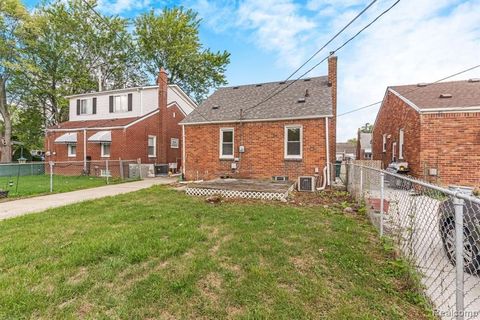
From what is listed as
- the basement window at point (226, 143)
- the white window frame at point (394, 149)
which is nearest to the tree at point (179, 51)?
the basement window at point (226, 143)

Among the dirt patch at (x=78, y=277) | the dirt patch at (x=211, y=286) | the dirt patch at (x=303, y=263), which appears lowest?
the dirt patch at (x=78, y=277)

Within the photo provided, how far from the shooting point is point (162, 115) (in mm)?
18547

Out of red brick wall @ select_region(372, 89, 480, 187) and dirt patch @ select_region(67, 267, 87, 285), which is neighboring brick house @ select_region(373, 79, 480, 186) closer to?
red brick wall @ select_region(372, 89, 480, 187)

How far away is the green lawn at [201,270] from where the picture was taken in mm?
2611

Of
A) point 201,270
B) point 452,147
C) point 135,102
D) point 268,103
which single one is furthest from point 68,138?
point 452,147

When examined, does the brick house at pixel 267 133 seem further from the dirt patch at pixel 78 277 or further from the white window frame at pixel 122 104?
the dirt patch at pixel 78 277

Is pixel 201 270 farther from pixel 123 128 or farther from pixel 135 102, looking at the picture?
pixel 135 102

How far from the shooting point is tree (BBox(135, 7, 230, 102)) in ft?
88.4

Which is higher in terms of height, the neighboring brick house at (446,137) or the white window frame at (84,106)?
the white window frame at (84,106)

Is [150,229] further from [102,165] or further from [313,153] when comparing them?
[102,165]

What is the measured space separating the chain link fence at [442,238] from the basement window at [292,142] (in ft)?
21.6

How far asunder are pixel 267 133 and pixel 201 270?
918 centimetres

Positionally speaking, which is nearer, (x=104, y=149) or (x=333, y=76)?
(x=333, y=76)

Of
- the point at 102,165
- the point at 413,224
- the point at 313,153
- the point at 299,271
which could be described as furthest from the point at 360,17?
the point at 102,165
